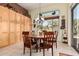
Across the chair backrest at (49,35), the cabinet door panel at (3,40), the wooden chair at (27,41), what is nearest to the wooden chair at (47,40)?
the chair backrest at (49,35)

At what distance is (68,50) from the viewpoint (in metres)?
2.07

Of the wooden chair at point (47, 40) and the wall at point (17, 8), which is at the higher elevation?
the wall at point (17, 8)

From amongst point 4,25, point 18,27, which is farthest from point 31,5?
point 4,25

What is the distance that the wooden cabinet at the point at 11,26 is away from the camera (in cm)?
207

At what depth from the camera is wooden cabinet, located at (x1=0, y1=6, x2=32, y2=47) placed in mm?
2074

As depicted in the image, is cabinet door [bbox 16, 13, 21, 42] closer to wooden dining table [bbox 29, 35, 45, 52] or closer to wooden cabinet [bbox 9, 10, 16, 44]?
wooden cabinet [bbox 9, 10, 16, 44]

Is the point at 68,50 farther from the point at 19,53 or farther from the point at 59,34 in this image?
the point at 19,53

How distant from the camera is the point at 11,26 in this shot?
2139 mm

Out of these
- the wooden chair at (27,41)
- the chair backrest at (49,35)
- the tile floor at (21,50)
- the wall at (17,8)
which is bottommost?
the tile floor at (21,50)

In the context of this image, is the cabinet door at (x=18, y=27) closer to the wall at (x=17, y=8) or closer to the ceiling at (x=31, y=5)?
the wall at (x=17, y=8)

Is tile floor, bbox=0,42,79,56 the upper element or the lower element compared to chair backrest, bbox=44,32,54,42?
lower

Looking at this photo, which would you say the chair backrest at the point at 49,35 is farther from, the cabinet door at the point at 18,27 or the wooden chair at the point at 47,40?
the cabinet door at the point at 18,27

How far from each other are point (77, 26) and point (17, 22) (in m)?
1.00

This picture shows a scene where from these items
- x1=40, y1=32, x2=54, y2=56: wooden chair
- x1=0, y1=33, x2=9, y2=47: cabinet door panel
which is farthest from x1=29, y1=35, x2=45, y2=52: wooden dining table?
x1=0, y1=33, x2=9, y2=47: cabinet door panel
